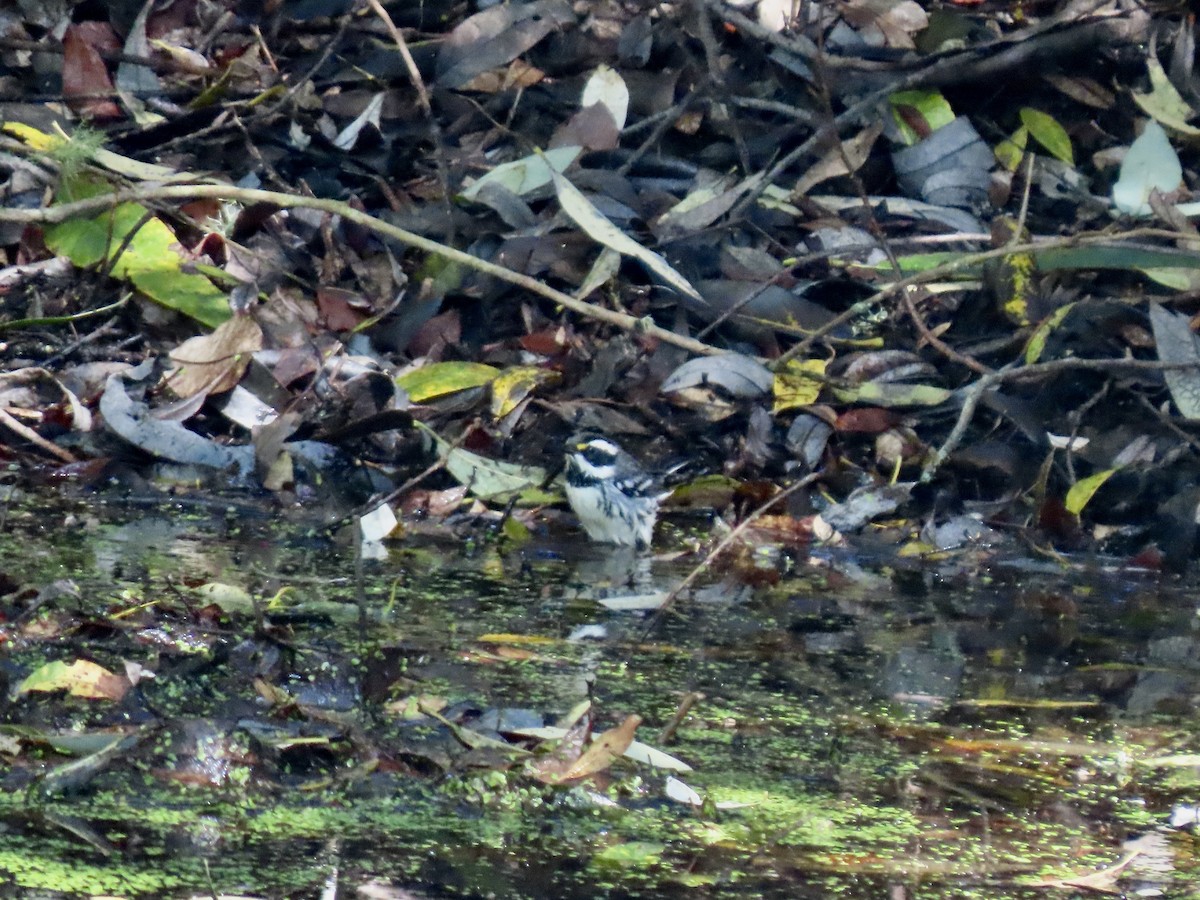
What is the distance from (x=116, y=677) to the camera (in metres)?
2.85

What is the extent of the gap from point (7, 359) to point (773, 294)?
7.77 ft

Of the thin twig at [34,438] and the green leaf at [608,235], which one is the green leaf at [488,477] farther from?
the thin twig at [34,438]

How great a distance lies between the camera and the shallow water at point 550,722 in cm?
230

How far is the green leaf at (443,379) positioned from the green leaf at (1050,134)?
7.15 ft

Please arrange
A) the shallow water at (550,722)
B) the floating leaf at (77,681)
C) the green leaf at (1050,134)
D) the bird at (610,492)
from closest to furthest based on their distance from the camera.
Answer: the shallow water at (550,722) → the floating leaf at (77,681) → the bird at (610,492) → the green leaf at (1050,134)

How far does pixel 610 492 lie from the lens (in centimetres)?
436

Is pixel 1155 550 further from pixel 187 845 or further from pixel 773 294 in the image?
pixel 187 845

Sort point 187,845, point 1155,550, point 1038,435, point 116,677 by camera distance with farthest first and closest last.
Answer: point 1038,435 < point 1155,550 < point 116,677 < point 187,845

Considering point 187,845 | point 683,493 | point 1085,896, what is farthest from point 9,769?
point 683,493

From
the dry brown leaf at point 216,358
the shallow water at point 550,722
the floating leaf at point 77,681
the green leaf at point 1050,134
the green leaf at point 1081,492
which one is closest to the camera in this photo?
the shallow water at point 550,722

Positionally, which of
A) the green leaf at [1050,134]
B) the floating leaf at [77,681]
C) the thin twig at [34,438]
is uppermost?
the green leaf at [1050,134]

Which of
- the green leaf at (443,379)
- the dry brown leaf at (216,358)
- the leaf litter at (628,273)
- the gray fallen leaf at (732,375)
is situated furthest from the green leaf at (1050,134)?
the dry brown leaf at (216,358)

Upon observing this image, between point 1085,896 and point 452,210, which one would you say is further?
Result: point 452,210

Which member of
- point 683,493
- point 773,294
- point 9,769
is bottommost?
point 683,493
